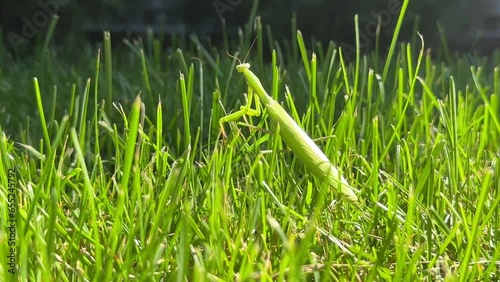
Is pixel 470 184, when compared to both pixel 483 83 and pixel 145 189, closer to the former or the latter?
pixel 145 189

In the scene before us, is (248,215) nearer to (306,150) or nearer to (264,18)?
(306,150)

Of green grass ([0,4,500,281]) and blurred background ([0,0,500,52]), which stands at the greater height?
green grass ([0,4,500,281])

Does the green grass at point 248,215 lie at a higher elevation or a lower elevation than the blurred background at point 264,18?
higher

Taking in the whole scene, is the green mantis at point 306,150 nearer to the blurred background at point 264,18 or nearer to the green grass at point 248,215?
the green grass at point 248,215

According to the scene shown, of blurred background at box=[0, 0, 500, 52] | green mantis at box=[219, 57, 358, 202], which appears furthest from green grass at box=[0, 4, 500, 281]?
blurred background at box=[0, 0, 500, 52]

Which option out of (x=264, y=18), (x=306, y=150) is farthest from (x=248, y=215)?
(x=264, y=18)

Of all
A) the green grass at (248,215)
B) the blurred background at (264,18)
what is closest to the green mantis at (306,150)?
the green grass at (248,215)

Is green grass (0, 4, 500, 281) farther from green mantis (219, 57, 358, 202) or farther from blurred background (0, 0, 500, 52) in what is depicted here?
blurred background (0, 0, 500, 52)

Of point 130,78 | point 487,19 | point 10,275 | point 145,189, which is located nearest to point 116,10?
point 130,78
